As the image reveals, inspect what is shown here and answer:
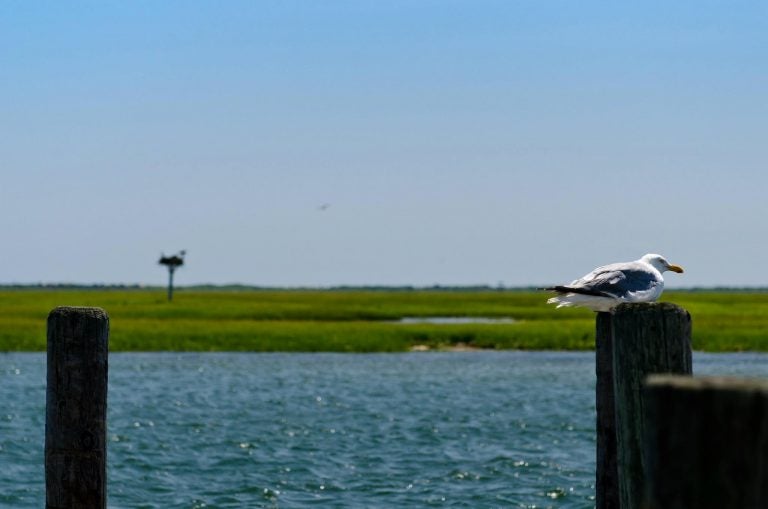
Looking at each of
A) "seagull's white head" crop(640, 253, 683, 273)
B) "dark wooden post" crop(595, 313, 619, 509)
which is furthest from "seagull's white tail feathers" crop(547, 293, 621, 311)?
"seagull's white head" crop(640, 253, 683, 273)

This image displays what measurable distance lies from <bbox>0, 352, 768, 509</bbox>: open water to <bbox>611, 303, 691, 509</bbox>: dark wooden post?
11.4 metres

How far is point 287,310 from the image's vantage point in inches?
3248

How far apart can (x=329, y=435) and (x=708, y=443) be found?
954 inches

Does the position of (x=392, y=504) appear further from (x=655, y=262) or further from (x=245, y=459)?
(x=655, y=262)

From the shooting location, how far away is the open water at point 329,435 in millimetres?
20125

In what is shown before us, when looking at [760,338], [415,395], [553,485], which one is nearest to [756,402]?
[553,485]

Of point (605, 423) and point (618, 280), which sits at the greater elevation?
point (618, 280)

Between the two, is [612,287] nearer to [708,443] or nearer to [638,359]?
[638,359]

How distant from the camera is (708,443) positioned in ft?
12.7

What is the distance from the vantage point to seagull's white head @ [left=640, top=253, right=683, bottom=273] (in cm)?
1308

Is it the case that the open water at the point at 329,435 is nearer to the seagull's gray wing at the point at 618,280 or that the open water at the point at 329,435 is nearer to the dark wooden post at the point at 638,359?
the seagull's gray wing at the point at 618,280

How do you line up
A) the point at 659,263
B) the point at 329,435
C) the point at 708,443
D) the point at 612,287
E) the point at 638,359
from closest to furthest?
the point at 708,443 → the point at 638,359 → the point at 612,287 → the point at 659,263 → the point at 329,435

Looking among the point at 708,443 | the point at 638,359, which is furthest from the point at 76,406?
the point at 708,443

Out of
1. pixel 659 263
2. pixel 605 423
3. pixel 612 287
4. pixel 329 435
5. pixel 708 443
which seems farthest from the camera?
pixel 329 435
